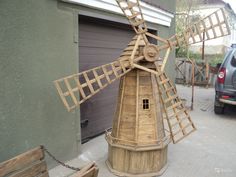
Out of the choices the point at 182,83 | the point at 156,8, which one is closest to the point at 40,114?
the point at 156,8

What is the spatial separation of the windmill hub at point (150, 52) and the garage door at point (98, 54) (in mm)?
1598

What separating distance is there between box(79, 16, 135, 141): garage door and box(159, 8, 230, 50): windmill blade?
1.69 metres

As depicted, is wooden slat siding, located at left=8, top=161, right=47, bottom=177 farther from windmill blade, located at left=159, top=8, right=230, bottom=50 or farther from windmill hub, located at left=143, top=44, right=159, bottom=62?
windmill blade, located at left=159, top=8, right=230, bottom=50

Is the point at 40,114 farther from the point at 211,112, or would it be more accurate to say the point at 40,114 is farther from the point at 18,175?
the point at 211,112

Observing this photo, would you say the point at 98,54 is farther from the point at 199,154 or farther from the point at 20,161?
the point at 20,161

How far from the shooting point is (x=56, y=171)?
4.14 metres

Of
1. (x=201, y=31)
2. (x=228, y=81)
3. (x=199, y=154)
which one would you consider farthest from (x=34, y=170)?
(x=228, y=81)

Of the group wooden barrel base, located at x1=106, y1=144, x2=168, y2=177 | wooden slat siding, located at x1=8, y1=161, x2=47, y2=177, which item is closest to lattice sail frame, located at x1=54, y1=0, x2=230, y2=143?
wooden barrel base, located at x1=106, y1=144, x2=168, y2=177

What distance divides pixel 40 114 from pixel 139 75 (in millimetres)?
1620

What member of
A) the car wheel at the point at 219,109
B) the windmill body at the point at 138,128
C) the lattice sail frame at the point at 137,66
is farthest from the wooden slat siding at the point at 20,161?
the car wheel at the point at 219,109

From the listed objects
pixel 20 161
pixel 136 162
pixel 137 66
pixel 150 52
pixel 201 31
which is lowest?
pixel 136 162

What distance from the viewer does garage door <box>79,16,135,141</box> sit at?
509 cm

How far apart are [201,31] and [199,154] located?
2344 millimetres

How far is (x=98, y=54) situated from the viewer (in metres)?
5.52
